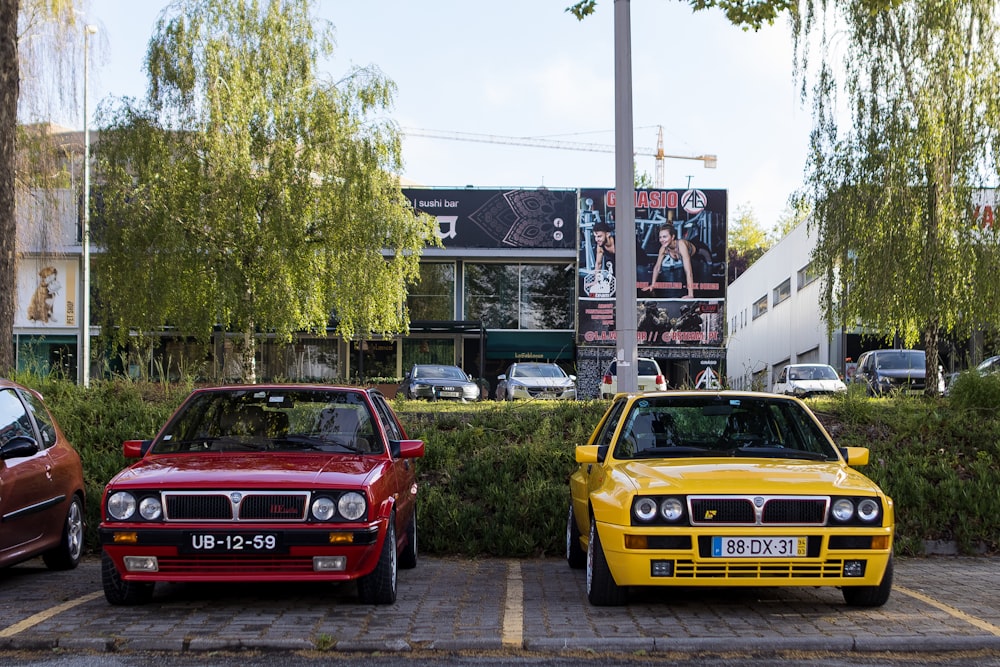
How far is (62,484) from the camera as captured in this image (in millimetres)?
8156

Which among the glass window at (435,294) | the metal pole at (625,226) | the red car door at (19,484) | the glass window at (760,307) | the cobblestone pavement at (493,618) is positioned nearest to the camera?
the cobblestone pavement at (493,618)

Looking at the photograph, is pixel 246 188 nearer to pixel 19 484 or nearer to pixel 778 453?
pixel 19 484

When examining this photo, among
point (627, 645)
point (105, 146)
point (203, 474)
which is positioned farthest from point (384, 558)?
point (105, 146)

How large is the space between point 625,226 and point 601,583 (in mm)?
5206

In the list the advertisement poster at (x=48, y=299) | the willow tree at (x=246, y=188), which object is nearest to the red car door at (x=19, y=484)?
the willow tree at (x=246, y=188)

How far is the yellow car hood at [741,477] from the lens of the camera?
6.29 meters

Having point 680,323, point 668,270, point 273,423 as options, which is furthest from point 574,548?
point 668,270

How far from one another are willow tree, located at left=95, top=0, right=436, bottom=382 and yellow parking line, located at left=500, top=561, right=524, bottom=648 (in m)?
12.3

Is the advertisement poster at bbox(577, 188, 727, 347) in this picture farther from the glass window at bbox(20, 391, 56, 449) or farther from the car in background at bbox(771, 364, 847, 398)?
the glass window at bbox(20, 391, 56, 449)

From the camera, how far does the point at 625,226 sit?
35.9 ft

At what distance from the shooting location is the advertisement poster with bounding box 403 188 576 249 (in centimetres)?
3991

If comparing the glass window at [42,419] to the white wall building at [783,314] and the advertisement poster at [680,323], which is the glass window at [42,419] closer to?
the white wall building at [783,314]

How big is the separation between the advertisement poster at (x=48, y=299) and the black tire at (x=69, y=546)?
33.3 meters

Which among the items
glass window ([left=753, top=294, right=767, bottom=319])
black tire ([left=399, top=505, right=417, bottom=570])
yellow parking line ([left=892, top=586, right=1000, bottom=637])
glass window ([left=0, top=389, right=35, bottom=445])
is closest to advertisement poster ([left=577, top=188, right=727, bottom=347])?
glass window ([left=753, top=294, right=767, bottom=319])
